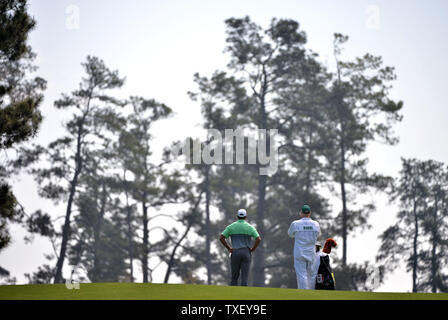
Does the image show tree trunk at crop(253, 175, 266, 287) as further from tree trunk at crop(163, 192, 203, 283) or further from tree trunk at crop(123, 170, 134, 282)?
tree trunk at crop(123, 170, 134, 282)

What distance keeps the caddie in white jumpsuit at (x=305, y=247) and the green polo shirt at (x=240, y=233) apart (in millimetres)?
932

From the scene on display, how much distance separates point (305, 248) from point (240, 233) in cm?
154

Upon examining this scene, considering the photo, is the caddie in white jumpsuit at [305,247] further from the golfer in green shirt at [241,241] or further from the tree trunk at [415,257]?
the tree trunk at [415,257]

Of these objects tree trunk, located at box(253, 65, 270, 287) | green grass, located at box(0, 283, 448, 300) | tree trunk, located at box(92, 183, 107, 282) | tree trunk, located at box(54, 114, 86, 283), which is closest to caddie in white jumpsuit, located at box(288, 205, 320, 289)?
green grass, located at box(0, 283, 448, 300)

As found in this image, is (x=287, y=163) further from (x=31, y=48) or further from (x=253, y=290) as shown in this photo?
(x=253, y=290)

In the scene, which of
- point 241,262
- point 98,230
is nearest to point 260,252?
point 98,230

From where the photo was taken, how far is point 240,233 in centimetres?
1407

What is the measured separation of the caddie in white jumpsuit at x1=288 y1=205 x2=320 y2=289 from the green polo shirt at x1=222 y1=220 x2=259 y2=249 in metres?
0.93

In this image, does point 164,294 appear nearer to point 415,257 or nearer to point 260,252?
point 260,252

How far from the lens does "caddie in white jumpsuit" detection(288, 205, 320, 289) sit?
14.4m

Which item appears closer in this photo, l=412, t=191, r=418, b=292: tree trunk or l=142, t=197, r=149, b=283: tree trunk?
l=142, t=197, r=149, b=283: tree trunk

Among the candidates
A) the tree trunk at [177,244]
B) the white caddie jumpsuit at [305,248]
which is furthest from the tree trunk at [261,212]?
the white caddie jumpsuit at [305,248]

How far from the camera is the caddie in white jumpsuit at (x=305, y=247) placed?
1439cm

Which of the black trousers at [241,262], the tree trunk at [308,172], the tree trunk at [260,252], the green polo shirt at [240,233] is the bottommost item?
the black trousers at [241,262]
